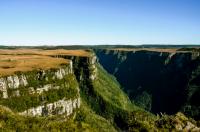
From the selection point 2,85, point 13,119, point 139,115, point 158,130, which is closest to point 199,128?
point 158,130

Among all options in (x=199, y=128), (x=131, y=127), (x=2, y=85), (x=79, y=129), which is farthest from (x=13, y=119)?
(x=2, y=85)

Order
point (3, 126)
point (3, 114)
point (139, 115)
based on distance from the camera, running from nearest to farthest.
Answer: point (3, 126) < point (3, 114) < point (139, 115)

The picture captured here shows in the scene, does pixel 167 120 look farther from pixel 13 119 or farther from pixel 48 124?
pixel 13 119

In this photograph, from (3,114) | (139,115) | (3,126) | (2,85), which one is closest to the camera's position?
(3,126)

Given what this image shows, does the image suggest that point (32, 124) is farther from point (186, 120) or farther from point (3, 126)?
point (186, 120)

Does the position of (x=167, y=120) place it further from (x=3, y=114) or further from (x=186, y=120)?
(x=3, y=114)

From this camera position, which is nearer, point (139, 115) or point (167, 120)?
point (167, 120)

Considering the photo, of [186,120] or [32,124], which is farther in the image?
[186,120]
